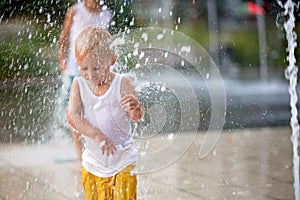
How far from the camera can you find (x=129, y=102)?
107 inches

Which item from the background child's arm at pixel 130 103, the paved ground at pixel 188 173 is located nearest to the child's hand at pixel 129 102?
the background child's arm at pixel 130 103

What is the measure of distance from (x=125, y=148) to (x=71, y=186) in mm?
1261

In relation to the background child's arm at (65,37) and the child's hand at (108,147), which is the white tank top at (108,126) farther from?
the background child's arm at (65,37)

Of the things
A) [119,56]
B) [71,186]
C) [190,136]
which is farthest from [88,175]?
[190,136]

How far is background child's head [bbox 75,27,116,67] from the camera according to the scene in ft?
9.12

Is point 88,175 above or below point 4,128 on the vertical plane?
below

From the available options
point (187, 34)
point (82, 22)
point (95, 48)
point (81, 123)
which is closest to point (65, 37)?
point (82, 22)

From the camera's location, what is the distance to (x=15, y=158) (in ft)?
15.5

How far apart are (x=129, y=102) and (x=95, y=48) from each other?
0.29m

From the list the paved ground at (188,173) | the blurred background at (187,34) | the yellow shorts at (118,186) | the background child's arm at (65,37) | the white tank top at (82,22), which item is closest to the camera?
the yellow shorts at (118,186)

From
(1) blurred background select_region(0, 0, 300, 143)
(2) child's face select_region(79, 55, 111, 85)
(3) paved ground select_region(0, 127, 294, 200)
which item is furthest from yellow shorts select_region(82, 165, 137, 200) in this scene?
(1) blurred background select_region(0, 0, 300, 143)

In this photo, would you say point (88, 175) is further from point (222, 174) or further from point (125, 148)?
point (222, 174)

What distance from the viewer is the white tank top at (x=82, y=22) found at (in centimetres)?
320

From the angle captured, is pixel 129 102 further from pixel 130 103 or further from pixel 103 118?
pixel 103 118
